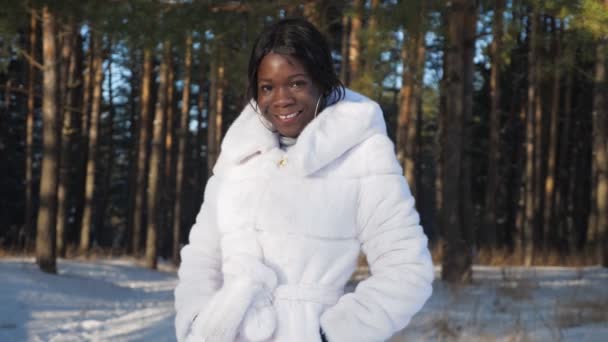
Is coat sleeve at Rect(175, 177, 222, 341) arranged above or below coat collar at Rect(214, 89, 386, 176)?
below

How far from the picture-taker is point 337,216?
6.29ft

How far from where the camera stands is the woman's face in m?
1.98

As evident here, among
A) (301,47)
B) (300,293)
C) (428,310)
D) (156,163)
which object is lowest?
(428,310)

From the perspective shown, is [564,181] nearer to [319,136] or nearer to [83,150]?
[83,150]

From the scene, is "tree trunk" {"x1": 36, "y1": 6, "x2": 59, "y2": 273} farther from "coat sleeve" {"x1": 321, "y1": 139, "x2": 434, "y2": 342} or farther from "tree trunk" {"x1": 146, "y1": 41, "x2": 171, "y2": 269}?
"coat sleeve" {"x1": 321, "y1": 139, "x2": 434, "y2": 342}

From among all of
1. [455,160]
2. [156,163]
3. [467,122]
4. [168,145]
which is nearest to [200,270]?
[455,160]

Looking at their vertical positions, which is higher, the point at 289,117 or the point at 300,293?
the point at 289,117

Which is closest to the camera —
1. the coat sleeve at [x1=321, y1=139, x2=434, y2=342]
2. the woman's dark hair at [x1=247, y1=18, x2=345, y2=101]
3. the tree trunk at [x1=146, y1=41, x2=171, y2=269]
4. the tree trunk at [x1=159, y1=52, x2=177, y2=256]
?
the coat sleeve at [x1=321, y1=139, x2=434, y2=342]

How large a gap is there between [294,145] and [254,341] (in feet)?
1.80

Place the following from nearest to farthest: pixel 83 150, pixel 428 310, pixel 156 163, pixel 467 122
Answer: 1. pixel 428 310
2. pixel 467 122
3. pixel 156 163
4. pixel 83 150

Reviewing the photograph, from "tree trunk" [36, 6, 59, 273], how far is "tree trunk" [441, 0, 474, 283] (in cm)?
574

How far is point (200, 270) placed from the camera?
6.79ft

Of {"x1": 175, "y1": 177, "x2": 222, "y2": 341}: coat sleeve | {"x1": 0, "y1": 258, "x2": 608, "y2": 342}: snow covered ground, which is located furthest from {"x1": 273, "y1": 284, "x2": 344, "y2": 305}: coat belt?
{"x1": 0, "y1": 258, "x2": 608, "y2": 342}: snow covered ground

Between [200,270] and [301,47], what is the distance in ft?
2.29
